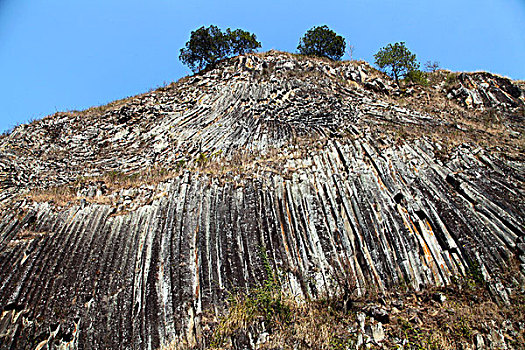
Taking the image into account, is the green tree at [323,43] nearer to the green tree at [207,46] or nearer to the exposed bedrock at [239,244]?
the green tree at [207,46]

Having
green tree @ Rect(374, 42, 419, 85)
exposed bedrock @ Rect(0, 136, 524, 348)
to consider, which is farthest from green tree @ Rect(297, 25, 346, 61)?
exposed bedrock @ Rect(0, 136, 524, 348)

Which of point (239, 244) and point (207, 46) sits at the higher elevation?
point (207, 46)

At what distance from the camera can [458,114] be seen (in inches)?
630

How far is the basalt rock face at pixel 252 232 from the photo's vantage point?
26.0 ft

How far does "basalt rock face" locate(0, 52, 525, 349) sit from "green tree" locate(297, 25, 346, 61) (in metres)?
16.2

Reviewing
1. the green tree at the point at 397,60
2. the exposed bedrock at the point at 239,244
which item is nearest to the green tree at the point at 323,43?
the green tree at the point at 397,60

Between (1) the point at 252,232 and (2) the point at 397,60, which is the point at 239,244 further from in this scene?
(2) the point at 397,60

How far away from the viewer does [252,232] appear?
9.66 metres

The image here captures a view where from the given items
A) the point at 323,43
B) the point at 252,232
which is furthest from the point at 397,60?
the point at 252,232

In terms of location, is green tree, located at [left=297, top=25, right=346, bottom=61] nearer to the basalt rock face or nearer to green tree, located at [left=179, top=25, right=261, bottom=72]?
green tree, located at [left=179, top=25, right=261, bottom=72]

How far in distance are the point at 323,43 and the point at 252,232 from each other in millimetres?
25127

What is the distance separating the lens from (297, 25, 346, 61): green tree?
91.5ft

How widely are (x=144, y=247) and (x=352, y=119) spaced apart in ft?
39.8

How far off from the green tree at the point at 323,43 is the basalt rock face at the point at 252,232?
16185 mm
